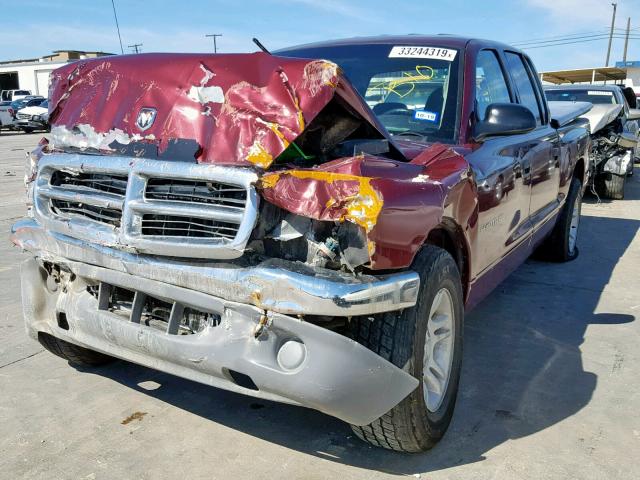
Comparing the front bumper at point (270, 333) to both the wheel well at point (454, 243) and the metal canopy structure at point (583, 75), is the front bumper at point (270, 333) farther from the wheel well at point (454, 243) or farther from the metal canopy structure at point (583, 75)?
the metal canopy structure at point (583, 75)

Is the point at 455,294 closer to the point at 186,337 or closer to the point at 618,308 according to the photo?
the point at 186,337

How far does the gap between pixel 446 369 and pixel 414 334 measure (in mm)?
585

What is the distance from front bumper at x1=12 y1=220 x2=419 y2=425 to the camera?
2248 millimetres

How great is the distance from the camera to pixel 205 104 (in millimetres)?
2613

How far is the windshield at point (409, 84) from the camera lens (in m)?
3.57

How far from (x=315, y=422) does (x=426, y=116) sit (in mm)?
1739

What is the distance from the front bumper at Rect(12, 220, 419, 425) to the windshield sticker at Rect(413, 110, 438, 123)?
4.58ft

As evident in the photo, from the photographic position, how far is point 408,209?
2.40m

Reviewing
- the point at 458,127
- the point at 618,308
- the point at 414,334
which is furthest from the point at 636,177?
the point at 414,334

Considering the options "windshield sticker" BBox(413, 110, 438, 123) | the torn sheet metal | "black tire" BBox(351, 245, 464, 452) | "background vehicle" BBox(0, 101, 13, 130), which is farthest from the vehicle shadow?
"background vehicle" BBox(0, 101, 13, 130)

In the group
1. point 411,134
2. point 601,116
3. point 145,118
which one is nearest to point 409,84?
point 411,134

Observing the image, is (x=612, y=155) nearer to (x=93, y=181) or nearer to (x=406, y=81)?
(x=406, y=81)

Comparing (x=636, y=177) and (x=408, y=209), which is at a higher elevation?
(x=408, y=209)

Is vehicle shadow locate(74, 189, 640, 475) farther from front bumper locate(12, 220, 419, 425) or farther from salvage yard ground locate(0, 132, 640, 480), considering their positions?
front bumper locate(12, 220, 419, 425)
